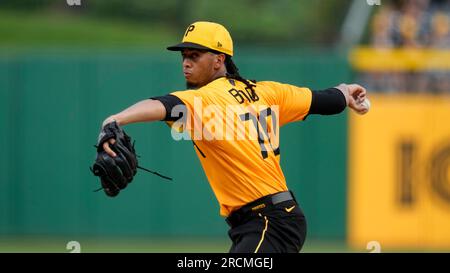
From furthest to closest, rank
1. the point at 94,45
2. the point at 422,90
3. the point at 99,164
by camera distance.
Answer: the point at 94,45 → the point at 422,90 → the point at 99,164

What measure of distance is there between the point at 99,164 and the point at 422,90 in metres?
9.36

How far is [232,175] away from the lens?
714cm

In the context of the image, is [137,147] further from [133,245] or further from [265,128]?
[265,128]

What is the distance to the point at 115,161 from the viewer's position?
653 cm

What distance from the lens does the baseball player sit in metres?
7.00

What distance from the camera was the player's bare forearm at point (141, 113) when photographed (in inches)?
255

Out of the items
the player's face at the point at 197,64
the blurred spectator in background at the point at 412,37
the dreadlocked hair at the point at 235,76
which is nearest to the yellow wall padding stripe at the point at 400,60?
the blurred spectator in background at the point at 412,37

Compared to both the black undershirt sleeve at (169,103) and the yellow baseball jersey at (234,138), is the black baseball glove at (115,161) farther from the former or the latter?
the yellow baseball jersey at (234,138)

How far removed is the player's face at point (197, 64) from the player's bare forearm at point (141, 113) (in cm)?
70

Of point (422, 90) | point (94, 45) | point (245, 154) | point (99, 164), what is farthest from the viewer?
point (94, 45)

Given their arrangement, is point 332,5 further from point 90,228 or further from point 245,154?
point 245,154

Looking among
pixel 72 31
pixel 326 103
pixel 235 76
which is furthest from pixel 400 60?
pixel 235 76

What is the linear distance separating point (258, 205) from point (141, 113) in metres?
1.17
